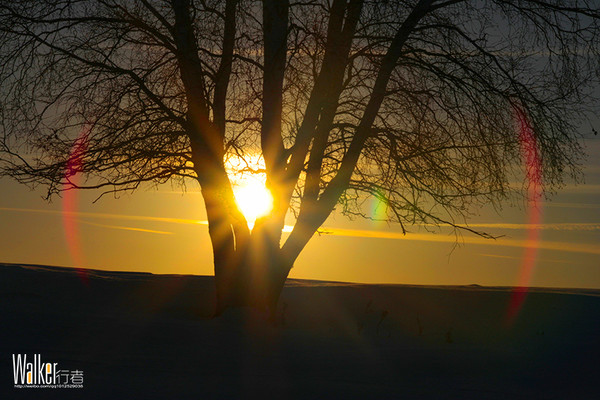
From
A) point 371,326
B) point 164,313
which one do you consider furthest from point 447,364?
point 164,313

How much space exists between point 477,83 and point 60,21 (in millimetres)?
5706

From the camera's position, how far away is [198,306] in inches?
509

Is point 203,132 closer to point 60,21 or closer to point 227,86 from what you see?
point 227,86

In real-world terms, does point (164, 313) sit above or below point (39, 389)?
above

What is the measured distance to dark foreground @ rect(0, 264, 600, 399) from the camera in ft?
25.8

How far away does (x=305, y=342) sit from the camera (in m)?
10.1

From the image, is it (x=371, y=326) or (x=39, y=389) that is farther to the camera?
(x=371, y=326)

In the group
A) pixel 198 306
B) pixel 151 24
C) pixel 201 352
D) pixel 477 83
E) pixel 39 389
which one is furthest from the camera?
pixel 198 306

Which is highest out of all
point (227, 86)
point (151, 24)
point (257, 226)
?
point (151, 24)

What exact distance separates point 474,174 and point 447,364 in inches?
121

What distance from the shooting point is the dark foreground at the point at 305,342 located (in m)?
7.86

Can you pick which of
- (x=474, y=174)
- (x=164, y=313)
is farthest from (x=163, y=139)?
(x=474, y=174)

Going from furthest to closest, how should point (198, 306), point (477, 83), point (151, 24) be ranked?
1. point (198, 306)
2. point (151, 24)
3. point (477, 83)

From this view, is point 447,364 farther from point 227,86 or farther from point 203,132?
point 227,86
